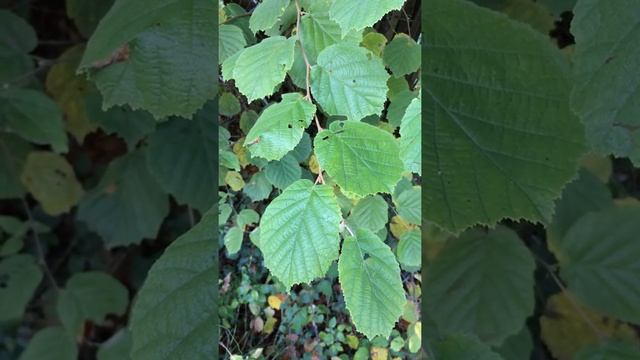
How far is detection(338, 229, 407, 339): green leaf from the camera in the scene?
0.51 metres

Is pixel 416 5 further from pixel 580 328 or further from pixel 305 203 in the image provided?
pixel 580 328

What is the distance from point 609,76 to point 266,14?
34 centimetres

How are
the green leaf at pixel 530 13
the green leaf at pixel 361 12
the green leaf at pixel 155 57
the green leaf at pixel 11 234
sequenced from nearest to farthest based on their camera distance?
1. the green leaf at pixel 361 12
2. the green leaf at pixel 155 57
3. the green leaf at pixel 530 13
4. the green leaf at pixel 11 234

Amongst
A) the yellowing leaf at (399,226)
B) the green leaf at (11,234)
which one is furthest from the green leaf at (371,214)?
the green leaf at (11,234)

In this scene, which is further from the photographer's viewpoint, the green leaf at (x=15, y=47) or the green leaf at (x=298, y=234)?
the green leaf at (x=15, y=47)

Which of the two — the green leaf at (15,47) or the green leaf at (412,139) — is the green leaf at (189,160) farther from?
the green leaf at (412,139)

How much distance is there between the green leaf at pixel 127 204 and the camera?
1.17 m

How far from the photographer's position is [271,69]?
0.51 meters

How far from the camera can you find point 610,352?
89cm

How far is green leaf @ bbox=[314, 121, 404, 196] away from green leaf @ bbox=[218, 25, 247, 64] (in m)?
0.08

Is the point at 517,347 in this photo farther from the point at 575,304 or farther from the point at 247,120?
the point at 247,120

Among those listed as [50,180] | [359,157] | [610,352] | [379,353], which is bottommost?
[50,180]

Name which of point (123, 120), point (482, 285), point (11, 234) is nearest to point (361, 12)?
point (482, 285)

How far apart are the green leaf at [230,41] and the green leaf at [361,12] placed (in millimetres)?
70
